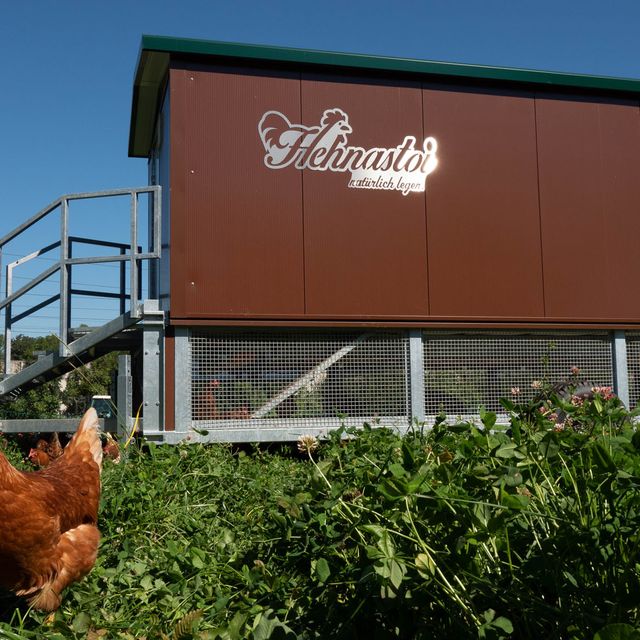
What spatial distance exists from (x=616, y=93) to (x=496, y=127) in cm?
145

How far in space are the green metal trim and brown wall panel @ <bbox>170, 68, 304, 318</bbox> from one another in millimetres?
196

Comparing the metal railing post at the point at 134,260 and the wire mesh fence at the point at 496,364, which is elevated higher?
the metal railing post at the point at 134,260

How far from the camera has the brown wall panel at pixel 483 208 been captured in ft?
22.3

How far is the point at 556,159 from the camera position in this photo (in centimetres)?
719

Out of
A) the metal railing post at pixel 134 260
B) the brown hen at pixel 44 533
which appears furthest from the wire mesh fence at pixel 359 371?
the brown hen at pixel 44 533

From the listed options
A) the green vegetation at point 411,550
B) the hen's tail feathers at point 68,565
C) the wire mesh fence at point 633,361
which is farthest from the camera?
the wire mesh fence at point 633,361

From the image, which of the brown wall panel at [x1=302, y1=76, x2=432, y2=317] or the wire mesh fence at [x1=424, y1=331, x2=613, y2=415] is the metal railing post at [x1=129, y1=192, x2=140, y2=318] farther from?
the wire mesh fence at [x1=424, y1=331, x2=613, y2=415]

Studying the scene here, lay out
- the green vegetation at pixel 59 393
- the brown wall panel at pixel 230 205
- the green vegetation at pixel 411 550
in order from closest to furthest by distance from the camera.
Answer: the green vegetation at pixel 411 550 → the brown wall panel at pixel 230 205 → the green vegetation at pixel 59 393

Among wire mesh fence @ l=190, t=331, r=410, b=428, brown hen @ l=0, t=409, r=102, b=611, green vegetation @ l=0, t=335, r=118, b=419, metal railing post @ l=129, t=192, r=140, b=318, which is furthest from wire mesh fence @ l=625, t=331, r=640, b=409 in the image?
brown hen @ l=0, t=409, r=102, b=611

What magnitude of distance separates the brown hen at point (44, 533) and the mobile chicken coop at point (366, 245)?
2.69m

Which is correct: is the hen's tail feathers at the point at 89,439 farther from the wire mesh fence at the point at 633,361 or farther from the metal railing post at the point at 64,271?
the wire mesh fence at the point at 633,361

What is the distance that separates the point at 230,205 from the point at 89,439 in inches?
119

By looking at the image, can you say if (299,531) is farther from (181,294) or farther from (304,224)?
(304,224)

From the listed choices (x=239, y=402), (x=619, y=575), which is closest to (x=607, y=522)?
(x=619, y=575)
